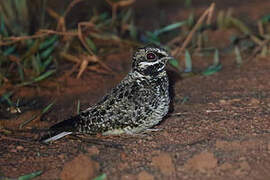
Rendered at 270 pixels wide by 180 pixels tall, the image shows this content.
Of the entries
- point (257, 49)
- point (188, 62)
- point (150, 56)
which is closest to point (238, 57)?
point (257, 49)

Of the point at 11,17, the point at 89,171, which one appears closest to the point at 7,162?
the point at 89,171

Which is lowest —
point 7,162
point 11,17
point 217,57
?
point 7,162

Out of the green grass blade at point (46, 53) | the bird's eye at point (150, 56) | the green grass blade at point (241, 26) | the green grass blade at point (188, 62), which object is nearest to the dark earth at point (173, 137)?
the green grass blade at point (188, 62)

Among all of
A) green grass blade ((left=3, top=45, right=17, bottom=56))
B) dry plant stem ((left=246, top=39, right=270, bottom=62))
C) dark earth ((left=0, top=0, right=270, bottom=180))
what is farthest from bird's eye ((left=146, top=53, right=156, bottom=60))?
green grass blade ((left=3, top=45, right=17, bottom=56))

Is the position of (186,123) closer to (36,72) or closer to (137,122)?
(137,122)

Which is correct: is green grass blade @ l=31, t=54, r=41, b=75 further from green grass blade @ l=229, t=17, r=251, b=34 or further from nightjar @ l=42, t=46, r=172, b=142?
green grass blade @ l=229, t=17, r=251, b=34
